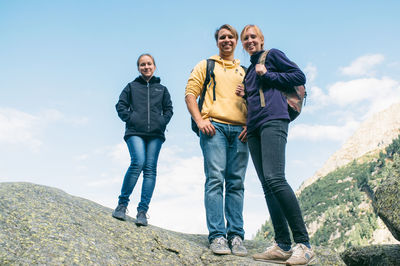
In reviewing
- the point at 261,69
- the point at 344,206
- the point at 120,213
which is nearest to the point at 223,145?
the point at 261,69

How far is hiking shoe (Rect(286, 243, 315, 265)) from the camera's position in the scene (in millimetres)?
4359

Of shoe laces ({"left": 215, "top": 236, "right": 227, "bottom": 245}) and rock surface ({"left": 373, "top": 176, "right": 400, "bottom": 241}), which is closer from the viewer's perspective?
shoe laces ({"left": 215, "top": 236, "right": 227, "bottom": 245})

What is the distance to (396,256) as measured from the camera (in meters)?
6.90

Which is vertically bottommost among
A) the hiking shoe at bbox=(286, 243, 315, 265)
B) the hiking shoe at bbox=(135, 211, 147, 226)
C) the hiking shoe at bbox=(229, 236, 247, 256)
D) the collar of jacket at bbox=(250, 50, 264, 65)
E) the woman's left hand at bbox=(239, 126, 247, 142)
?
the hiking shoe at bbox=(286, 243, 315, 265)

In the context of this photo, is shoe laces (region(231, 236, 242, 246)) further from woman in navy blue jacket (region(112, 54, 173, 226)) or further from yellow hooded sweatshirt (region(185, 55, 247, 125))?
yellow hooded sweatshirt (region(185, 55, 247, 125))

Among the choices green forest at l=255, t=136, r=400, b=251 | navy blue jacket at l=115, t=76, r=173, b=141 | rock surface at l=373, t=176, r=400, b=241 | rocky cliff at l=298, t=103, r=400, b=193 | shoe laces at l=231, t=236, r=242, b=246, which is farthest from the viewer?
rocky cliff at l=298, t=103, r=400, b=193

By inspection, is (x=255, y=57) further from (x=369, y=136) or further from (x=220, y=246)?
(x=369, y=136)

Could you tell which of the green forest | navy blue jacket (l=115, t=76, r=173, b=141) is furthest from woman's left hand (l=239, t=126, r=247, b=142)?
the green forest

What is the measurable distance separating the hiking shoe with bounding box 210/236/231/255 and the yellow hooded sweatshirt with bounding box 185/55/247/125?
164 cm

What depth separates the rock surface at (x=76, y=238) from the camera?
3.81 metres

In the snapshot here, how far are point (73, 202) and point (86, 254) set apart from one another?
4.76 feet

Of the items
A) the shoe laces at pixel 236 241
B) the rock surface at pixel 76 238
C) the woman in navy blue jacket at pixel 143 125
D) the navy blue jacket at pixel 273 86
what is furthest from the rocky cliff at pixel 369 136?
the rock surface at pixel 76 238

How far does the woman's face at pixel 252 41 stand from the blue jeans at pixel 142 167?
1955mm

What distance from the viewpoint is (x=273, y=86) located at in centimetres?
489
